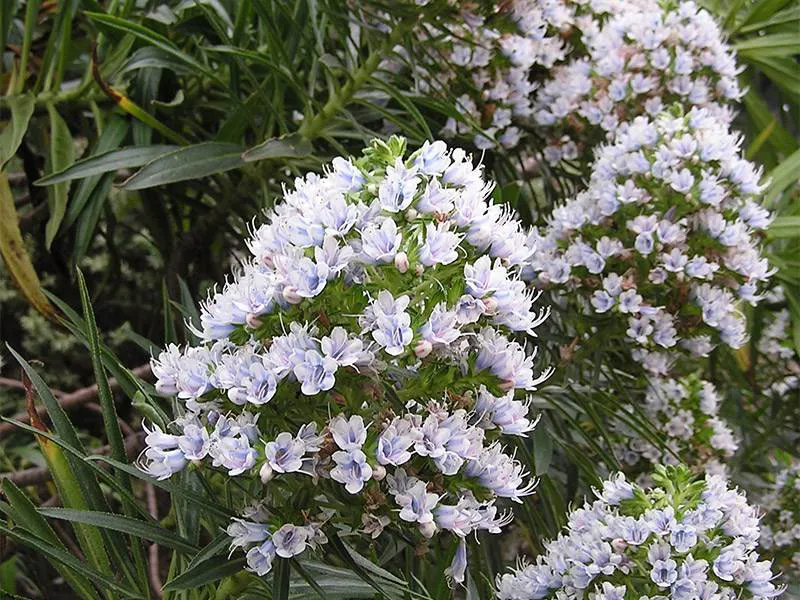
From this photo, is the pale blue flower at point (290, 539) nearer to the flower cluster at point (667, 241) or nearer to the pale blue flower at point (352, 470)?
the pale blue flower at point (352, 470)

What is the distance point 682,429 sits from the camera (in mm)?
1359

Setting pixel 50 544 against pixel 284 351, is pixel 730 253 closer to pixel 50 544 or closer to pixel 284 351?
pixel 284 351

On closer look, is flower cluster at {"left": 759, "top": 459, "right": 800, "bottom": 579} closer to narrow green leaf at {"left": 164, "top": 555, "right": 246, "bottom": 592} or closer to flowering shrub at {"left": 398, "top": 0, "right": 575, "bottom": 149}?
flowering shrub at {"left": 398, "top": 0, "right": 575, "bottom": 149}

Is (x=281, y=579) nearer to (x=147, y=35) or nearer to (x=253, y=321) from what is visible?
(x=253, y=321)

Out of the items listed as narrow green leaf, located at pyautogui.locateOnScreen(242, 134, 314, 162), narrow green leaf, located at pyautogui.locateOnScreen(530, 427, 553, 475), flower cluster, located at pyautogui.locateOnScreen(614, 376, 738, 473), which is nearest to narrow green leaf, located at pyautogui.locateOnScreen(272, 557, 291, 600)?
narrow green leaf, located at pyautogui.locateOnScreen(530, 427, 553, 475)

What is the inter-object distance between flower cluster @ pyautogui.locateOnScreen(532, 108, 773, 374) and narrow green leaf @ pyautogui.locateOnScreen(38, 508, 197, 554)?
1.90ft

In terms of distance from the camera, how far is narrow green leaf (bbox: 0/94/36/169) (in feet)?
3.72

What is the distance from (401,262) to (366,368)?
8 cm

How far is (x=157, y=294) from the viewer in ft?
5.99

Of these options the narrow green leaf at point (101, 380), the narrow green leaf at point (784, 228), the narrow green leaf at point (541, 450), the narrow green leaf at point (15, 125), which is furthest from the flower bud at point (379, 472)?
the narrow green leaf at point (784, 228)

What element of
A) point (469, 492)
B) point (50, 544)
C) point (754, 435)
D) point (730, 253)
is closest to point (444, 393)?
point (469, 492)

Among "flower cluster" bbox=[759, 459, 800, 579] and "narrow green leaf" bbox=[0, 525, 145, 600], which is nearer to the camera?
"narrow green leaf" bbox=[0, 525, 145, 600]

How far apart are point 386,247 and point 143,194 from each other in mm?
836

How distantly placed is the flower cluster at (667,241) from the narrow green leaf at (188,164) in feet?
1.37
